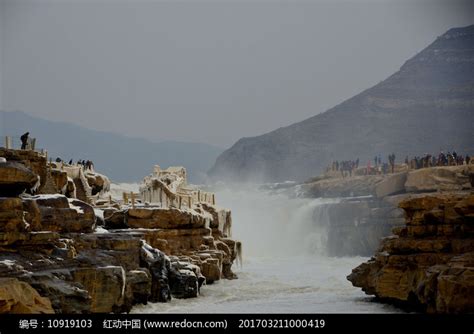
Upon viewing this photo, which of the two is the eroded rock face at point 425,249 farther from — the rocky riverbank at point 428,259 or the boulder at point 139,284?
the boulder at point 139,284

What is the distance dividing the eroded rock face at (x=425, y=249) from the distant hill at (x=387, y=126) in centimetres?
5587

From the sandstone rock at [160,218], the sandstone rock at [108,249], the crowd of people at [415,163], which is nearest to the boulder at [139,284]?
the sandstone rock at [108,249]

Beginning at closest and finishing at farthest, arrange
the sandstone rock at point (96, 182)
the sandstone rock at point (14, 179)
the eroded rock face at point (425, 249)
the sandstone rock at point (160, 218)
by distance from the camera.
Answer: the sandstone rock at point (14, 179), the eroded rock face at point (425, 249), the sandstone rock at point (160, 218), the sandstone rock at point (96, 182)

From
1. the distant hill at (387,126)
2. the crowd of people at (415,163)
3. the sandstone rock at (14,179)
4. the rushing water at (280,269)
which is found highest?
the distant hill at (387,126)

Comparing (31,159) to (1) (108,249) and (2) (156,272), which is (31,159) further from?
(2) (156,272)

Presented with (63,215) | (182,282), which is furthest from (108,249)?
(182,282)

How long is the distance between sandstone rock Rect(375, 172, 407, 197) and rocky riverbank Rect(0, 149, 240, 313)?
58.1 ft

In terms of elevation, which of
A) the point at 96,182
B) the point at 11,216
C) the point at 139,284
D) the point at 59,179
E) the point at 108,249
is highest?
the point at 96,182

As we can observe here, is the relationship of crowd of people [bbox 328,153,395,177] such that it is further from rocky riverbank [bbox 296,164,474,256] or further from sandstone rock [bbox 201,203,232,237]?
sandstone rock [bbox 201,203,232,237]

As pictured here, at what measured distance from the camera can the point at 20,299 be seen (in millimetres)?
14664

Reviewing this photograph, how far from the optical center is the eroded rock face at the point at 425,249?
20.0m

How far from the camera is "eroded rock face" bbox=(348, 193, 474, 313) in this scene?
20016mm

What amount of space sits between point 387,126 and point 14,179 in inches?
2816
